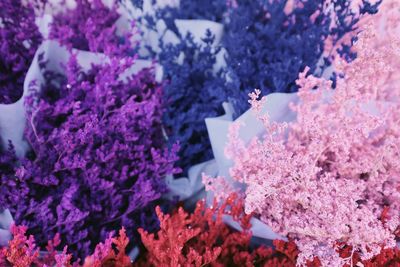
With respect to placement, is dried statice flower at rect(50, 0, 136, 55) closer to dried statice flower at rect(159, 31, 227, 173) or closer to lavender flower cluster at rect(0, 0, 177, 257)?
lavender flower cluster at rect(0, 0, 177, 257)

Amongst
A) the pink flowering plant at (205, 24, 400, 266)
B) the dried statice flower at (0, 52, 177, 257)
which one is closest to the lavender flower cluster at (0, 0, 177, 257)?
the dried statice flower at (0, 52, 177, 257)

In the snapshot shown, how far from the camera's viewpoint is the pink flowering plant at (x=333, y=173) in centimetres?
95

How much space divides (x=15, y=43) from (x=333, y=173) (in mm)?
966

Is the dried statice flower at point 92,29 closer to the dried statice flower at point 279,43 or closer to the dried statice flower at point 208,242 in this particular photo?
the dried statice flower at point 279,43

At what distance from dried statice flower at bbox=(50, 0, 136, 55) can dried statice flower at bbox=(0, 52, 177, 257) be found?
0.06 m

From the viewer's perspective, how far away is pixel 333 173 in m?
1.11

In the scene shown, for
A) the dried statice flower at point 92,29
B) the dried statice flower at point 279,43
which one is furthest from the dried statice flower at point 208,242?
the dried statice flower at point 92,29

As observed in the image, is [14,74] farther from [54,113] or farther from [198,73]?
[198,73]

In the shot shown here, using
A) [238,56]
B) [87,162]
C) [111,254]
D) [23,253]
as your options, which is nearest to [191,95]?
[238,56]

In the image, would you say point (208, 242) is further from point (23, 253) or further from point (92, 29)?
point (92, 29)

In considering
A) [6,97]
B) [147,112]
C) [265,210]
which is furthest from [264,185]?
[6,97]

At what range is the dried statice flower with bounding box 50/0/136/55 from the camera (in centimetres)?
127

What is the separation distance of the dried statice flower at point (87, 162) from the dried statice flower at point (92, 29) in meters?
0.06

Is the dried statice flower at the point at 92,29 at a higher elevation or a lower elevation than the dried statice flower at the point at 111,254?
higher
